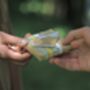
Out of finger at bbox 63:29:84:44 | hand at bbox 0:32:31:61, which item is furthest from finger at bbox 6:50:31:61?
finger at bbox 63:29:84:44

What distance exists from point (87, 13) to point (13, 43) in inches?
92.5

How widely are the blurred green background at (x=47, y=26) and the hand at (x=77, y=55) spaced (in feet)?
4.14

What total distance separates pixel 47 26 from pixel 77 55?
2.13 meters

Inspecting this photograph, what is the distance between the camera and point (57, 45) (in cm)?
125

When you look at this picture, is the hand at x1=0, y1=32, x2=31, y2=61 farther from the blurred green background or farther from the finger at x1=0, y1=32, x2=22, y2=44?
the blurred green background

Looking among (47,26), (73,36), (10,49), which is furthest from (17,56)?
(47,26)

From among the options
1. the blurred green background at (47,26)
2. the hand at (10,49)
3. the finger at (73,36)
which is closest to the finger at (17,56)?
the hand at (10,49)

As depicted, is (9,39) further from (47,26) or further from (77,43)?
(47,26)

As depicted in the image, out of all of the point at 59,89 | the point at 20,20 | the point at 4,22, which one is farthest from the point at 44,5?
the point at 4,22

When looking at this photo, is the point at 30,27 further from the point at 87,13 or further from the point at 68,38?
the point at 68,38

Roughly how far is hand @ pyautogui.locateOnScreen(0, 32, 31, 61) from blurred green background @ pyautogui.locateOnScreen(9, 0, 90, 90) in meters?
1.22

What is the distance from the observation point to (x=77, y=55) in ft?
4.16

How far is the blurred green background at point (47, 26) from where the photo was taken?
8.80 ft

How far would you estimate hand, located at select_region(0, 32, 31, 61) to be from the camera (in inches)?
48.6
